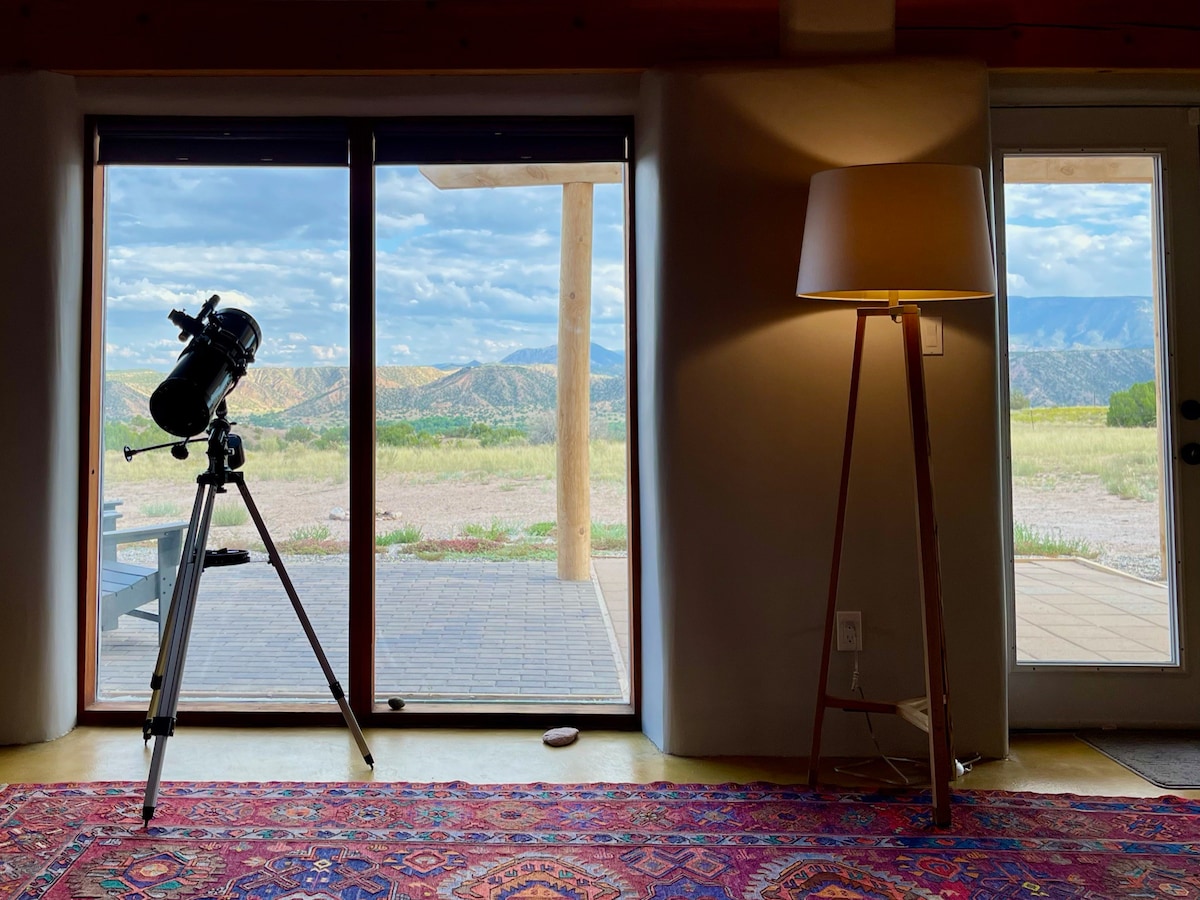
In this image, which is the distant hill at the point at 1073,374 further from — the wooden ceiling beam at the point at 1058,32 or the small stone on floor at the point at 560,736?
the small stone on floor at the point at 560,736

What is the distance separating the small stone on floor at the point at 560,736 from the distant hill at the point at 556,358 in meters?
1.20

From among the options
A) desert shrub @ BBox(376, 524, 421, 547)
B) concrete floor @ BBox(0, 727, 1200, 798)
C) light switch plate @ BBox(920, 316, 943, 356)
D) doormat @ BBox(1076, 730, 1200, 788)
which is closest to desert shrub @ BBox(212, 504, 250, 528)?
desert shrub @ BBox(376, 524, 421, 547)

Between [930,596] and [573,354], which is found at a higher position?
[573,354]

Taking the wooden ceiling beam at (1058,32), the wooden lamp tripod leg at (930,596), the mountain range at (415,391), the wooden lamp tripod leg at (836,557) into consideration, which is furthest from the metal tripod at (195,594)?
the wooden ceiling beam at (1058,32)

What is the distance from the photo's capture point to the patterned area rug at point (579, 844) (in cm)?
194

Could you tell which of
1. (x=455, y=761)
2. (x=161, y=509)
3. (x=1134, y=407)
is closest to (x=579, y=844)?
(x=455, y=761)

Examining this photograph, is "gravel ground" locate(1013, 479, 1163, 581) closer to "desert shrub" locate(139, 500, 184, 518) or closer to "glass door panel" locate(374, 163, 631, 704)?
"glass door panel" locate(374, 163, 631, 704)

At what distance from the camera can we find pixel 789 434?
273 centimetres

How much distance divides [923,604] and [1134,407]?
4.24ft

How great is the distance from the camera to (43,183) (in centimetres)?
283

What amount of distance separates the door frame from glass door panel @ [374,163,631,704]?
128cm

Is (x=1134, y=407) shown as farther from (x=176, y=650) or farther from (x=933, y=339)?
(x=176, y=650)

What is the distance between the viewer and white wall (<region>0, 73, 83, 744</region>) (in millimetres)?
2807

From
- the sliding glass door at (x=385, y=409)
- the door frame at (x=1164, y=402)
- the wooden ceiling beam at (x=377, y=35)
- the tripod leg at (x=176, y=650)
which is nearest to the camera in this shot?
the tripod leg at (x=176, y=650)
